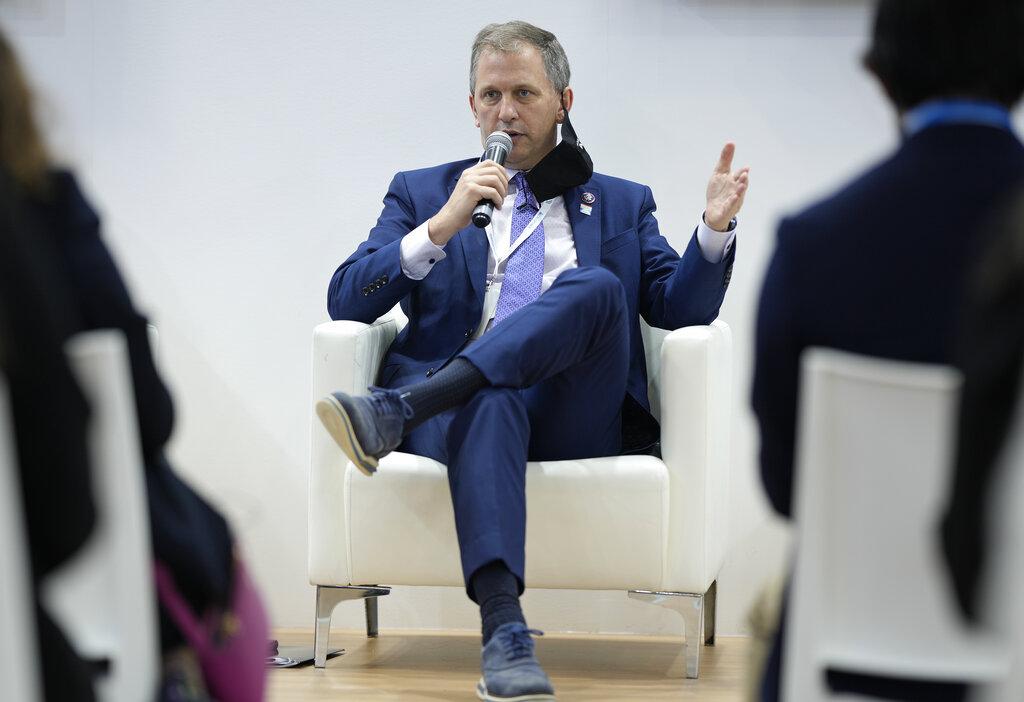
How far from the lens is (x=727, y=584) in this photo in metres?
2.80

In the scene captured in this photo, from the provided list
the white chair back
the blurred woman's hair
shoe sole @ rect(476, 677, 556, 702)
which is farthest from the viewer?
shoe sole @ rect(476, 677, 556, 702)

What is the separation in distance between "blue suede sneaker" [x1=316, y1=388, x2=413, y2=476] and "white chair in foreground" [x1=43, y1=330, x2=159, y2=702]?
0.96m

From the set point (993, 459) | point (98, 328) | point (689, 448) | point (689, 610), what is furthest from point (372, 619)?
point (993, 459)

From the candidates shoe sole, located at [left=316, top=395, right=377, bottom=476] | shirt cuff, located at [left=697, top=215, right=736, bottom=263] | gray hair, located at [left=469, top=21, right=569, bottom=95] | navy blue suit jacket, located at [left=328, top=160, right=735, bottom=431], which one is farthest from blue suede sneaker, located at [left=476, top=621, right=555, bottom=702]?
gray hair, located at [left=469, top=21, right=569, bottom=95]

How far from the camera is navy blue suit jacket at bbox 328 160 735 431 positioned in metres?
2.29

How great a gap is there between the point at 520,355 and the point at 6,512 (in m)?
1.34

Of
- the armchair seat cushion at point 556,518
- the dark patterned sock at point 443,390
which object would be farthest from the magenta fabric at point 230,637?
the armchair seat cushion at point 556,518

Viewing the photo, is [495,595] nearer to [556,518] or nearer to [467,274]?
[556,518]

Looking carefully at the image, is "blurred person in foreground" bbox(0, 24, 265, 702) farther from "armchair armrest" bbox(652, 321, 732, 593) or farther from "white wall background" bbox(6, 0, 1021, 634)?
"white wall background" bbox(6, 0, 1021, 634)

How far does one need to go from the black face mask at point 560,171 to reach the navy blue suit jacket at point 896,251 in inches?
65.3

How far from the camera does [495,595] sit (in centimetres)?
180

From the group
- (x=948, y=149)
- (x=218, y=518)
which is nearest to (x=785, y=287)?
(x=948, y=149)

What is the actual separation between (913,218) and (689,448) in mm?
1301

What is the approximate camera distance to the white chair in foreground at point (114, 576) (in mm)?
835
